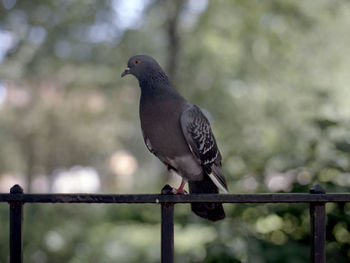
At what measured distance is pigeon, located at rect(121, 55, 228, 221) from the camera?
2.27m

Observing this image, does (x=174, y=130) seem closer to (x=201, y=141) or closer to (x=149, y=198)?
(x=201, y=141)

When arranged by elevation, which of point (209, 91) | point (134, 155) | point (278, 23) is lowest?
point (209, 91)

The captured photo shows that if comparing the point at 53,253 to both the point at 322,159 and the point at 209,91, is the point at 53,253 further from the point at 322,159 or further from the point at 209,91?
the point at 209,91

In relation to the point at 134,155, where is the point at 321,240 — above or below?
below

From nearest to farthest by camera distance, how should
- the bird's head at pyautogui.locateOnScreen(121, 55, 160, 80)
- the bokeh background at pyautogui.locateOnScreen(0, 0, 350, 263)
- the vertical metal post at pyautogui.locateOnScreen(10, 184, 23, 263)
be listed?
1. the vertical metal post at pyautogui.locateOnScreen(10, 184, 23, 263)
2. the bird's head at pyautogui.locateOnScreen(121, 55, 160, 80)
3. the bokeh background at pyautogui.locateOnScreen(0, 0, 350, 263)

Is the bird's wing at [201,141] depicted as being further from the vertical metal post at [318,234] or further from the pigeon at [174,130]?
the vertical metal post at [318,234]

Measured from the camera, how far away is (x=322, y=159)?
2.75 m

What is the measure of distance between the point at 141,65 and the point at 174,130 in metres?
0.44

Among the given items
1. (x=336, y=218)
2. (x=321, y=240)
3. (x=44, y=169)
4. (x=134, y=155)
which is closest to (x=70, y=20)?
(x=336, y=218)

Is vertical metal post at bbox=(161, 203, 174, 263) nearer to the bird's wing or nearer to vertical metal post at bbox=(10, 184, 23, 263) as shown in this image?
vertical metal post at bbox=(10, 184, 23, 263)

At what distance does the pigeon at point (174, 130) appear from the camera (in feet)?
7.45

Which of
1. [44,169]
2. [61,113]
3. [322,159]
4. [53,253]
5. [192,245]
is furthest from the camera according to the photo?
[44,169]

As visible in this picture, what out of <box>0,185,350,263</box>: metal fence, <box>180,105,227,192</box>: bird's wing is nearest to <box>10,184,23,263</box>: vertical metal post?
<box>0,185,350,263</box>: metal fence

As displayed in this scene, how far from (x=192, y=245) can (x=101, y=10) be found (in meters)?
5.07
